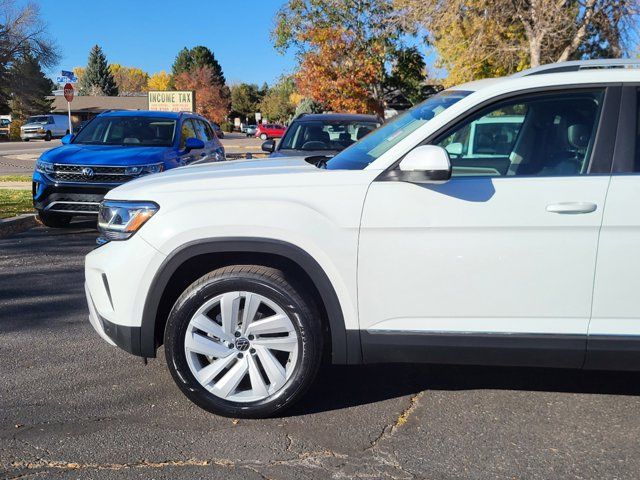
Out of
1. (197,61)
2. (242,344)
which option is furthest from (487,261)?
(197,61)

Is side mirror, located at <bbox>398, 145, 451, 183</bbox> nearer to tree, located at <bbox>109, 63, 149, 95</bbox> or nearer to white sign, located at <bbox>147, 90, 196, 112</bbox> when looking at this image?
white sign, located at <bbox>147, 90, 196, 112</bbox>

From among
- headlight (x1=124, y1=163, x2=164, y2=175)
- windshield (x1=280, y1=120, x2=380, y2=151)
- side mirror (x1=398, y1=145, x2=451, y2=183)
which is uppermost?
windshield (x1=280, y1=120, x2=380, y2=151)

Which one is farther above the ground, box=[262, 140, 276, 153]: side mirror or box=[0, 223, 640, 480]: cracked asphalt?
box=[262, 140, 276, 153]: side mirror

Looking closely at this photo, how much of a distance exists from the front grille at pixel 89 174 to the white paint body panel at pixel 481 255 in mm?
6070

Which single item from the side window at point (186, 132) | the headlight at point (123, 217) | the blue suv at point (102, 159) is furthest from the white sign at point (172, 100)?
the headlight at point (123, 217)

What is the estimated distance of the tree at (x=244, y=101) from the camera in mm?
109438

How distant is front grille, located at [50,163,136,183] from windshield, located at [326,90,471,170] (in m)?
5.25

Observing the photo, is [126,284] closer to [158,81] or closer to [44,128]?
[44,128]

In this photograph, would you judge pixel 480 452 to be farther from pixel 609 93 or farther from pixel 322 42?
pixel 322 42

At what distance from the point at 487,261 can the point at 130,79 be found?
147204mm

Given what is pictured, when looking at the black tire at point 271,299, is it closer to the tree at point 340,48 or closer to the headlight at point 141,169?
the headlight at point 141,169

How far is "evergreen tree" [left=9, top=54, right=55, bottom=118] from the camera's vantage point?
195 feet

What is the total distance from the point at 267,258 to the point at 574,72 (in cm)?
199

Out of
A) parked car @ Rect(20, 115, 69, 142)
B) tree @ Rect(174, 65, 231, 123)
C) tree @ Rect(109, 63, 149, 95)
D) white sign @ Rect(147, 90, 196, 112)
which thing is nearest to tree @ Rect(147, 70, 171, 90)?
tree @ Rect(109, 63, 149, 95)
